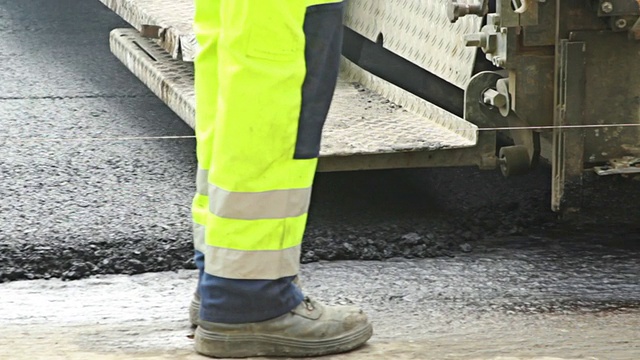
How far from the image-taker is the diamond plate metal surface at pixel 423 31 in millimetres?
4008

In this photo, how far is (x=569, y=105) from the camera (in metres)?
3.54

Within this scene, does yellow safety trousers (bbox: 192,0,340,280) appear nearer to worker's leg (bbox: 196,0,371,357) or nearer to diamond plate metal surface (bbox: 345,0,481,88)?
worker's leg (bbox: 196,0,371,357)

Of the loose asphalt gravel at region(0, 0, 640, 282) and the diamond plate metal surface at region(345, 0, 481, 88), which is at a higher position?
the diamond plate metal surface at region(345, 0, 481, 88)

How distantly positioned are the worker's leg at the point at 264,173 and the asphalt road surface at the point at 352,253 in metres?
0.20

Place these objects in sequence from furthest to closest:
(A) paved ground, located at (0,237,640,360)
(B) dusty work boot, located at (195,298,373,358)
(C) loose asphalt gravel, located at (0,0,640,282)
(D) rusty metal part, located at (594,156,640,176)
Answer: (C) loose asphalt gravel, located at (0,0,640,282) < (D) rusty metal part, located at (594,156,640,176) < (A) paved ground, located at (0,237,640,360) < (B) dusty work boot, located at (195,298,373,358)

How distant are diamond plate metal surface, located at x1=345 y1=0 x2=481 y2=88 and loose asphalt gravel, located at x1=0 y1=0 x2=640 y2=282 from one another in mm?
509

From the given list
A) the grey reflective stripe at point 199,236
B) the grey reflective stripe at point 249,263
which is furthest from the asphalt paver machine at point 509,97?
the grey reflective stripe at point 249,263

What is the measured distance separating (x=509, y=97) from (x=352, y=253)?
71cm

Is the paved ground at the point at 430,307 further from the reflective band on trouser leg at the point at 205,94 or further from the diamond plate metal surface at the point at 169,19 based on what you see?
the diamond plate metal surface at the point at 169,19

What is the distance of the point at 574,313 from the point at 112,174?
226 cm

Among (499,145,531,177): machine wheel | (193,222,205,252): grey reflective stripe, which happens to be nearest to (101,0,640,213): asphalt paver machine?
(499,145,531,177): machine wheel

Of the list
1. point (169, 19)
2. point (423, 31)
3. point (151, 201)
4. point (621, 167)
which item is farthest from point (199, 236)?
point (169, 19)

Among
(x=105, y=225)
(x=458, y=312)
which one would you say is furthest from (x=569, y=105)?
(x=105, y=225)

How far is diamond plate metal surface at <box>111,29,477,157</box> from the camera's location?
381 centimetres
